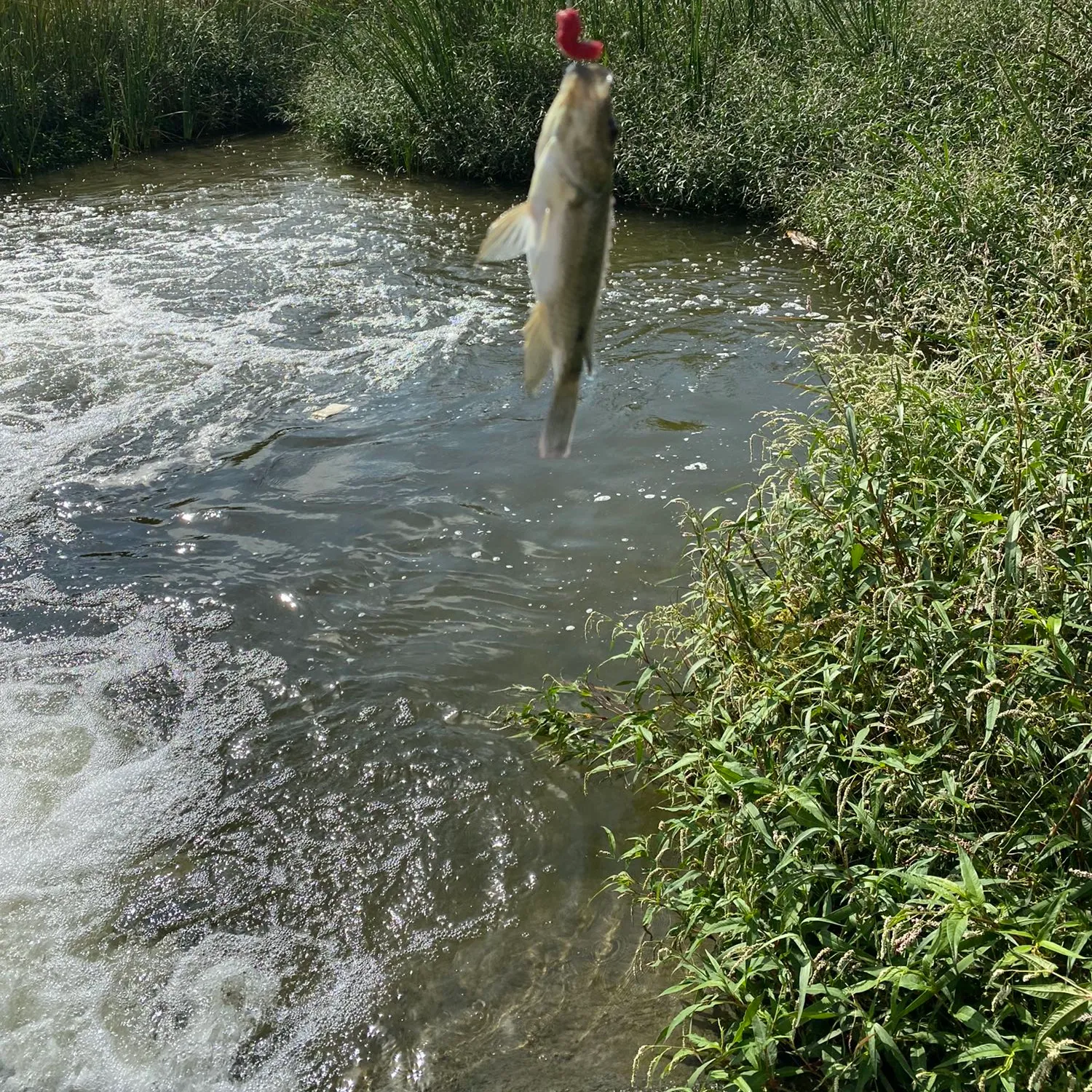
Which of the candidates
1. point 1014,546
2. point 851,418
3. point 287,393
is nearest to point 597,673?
point 851,418

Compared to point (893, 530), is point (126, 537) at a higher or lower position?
lower

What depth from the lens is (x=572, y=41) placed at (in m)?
0.85

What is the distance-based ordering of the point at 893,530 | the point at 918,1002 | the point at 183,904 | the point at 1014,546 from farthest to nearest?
the point at 183,904 → the point at 893,530 → the point at 1014,546 → the point at 918,1002

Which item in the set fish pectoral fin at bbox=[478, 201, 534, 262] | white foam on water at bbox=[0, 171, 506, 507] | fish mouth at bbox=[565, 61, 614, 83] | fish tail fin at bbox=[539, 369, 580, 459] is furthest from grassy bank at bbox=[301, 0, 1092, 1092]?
white foam on water at bbox=[0, 171, 506, 507]

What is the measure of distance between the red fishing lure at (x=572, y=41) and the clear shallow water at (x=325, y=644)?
250cm

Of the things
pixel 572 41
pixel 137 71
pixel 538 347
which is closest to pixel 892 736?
pixel 538 347

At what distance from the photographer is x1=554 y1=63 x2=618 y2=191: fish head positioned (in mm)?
942

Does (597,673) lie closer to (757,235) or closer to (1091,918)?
(1091,918)

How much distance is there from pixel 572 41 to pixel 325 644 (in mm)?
3832

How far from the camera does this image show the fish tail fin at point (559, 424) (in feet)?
3.31

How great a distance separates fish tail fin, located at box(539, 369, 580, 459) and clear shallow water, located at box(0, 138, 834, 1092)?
2.19 metres

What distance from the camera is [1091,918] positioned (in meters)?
2.23

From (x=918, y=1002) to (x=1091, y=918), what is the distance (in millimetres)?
403

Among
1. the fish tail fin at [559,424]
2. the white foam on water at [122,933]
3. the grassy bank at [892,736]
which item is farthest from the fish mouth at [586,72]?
the white foam on water at [122,933]
